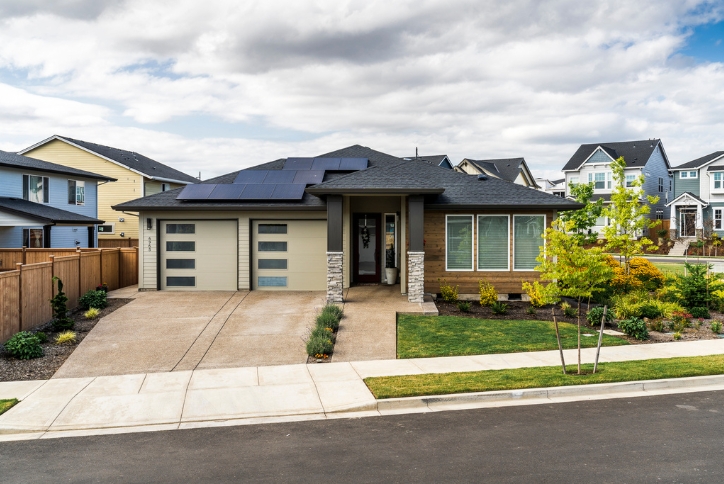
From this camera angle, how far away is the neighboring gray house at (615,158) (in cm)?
5078

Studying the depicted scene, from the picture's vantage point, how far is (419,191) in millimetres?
16453

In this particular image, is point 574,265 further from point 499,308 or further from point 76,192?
point 76,192

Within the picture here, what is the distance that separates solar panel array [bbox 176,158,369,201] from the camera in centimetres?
1956

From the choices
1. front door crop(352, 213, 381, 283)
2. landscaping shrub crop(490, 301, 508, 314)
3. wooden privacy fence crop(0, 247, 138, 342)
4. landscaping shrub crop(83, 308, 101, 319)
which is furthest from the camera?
front door crop(352, 213, 381, 283)

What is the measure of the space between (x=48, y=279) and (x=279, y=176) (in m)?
9.02

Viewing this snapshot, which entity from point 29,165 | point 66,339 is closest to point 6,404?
point 66,339

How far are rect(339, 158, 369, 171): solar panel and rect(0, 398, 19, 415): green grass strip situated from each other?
14.9 metres

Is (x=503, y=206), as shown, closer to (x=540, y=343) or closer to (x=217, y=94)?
(x=540, y=343)

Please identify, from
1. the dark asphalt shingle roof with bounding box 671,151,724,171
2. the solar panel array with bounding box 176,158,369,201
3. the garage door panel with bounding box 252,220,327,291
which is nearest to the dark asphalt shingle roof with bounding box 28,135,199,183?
the solar panel array with bounding box 176,158,369,201

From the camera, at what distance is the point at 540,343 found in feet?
41.9

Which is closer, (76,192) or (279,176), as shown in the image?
(279,176)

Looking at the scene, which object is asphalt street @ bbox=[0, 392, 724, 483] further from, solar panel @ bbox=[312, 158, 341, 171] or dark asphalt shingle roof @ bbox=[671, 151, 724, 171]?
dark asphalt shingle roof @ bbox=[671, 151, 724, 171]

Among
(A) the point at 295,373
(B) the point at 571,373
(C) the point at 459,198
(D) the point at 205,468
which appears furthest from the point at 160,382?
(C) the point at 459,198

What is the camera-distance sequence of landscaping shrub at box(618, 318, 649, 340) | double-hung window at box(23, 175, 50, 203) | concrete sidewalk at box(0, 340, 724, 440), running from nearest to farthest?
concrete sidewalk at box(0, 340, 724, 440)
landscaping shrub at box(618, 318, 649, 340)
double-hung window at box(23, 175, 50, 203)
